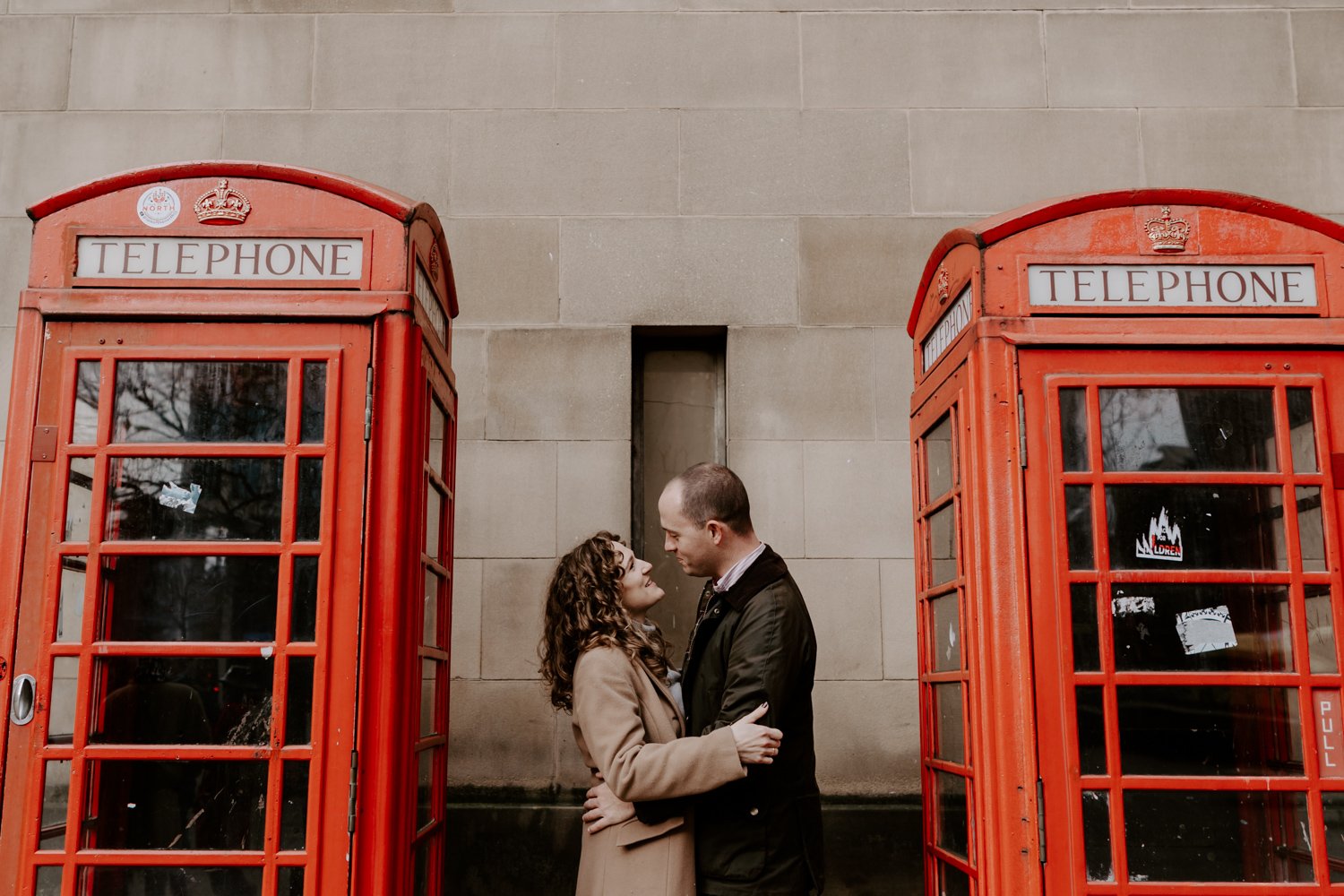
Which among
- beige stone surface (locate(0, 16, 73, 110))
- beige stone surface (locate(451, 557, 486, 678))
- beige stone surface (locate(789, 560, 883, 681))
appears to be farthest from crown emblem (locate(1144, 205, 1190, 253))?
beige stone surface (locate(0, 16, 73, 110))

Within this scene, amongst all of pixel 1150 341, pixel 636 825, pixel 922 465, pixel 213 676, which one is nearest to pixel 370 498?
pixel 213 676

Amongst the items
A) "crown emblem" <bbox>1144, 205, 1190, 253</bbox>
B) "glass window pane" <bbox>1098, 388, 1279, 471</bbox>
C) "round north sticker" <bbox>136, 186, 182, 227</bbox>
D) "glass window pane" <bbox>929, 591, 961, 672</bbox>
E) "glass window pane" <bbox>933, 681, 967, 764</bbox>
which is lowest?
"glass window pane" <bbox>933, 681, 967, 764</bbox>

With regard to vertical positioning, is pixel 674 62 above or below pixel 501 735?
above

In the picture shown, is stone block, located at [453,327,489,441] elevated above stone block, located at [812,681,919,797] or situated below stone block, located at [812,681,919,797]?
above

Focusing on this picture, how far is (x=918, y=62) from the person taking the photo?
5461 mm

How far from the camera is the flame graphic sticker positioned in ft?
10.4

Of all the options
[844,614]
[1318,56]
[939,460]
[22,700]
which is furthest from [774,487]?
[1318,56]

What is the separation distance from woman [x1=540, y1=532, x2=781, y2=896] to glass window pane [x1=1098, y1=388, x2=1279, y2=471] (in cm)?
129

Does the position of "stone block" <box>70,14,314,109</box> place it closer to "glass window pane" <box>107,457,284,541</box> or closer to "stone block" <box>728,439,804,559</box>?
"stone block" <box>728,439,804,559</box>

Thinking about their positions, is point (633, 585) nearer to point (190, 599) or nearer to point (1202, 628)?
point (190, 599)

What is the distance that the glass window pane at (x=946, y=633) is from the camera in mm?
3504

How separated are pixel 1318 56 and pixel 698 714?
4.67 metres

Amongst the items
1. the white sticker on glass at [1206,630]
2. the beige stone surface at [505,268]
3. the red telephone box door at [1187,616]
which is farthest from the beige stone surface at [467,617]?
the white sticker on glass at [1206,630]

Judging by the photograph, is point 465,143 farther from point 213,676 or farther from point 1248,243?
point 1248,243
